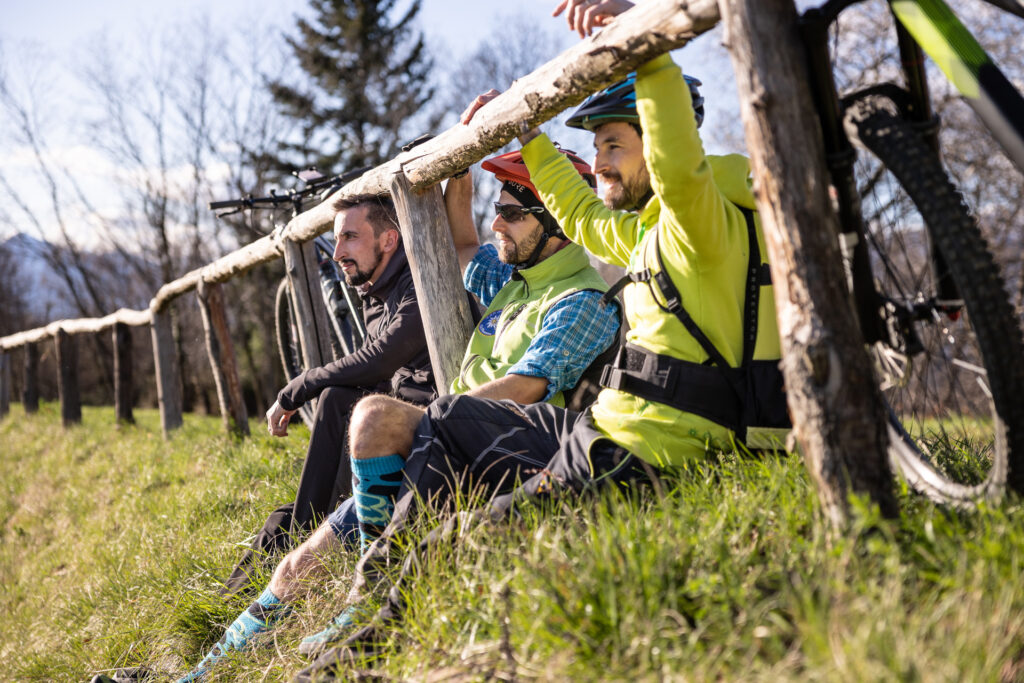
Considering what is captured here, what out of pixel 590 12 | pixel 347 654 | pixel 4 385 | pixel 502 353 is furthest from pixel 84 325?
pixel 590 12

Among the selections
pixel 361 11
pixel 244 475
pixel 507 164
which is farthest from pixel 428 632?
pixel 361 11

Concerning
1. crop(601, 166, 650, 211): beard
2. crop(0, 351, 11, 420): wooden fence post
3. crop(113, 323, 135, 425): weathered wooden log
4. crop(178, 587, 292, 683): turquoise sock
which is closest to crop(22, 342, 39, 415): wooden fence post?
crop(0, 351, 11, 420): wooden fence post

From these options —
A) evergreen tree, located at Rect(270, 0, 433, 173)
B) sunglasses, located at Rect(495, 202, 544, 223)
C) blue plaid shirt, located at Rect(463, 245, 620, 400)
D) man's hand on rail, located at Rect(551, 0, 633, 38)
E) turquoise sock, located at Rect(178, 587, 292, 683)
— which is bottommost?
turquoise sock, located at Rect(178, 587, 292, 683)

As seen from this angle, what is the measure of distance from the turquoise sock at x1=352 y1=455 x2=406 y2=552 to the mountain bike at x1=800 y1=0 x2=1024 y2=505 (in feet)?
5.00

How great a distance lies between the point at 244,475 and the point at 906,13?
4734mm

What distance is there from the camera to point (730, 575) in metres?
1.79

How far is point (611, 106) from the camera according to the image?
9.16 feet

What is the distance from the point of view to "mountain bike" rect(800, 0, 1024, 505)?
5.93ft

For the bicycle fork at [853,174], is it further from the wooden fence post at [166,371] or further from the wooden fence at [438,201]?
the wooden fence post at [166,371]

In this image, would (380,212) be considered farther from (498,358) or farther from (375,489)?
(375,489)

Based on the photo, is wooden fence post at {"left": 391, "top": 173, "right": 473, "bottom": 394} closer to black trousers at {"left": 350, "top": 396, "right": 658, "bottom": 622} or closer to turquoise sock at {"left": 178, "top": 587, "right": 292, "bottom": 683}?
black trousers at {"left": 350, "top": 396, "right": 658, "bottom": 622}

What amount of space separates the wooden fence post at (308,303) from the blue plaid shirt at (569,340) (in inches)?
115

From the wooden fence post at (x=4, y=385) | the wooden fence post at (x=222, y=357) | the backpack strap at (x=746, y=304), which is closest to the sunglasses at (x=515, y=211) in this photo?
the backpack strap at (x=746, y=304)

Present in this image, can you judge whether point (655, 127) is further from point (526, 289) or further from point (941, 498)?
point (526, 289)
